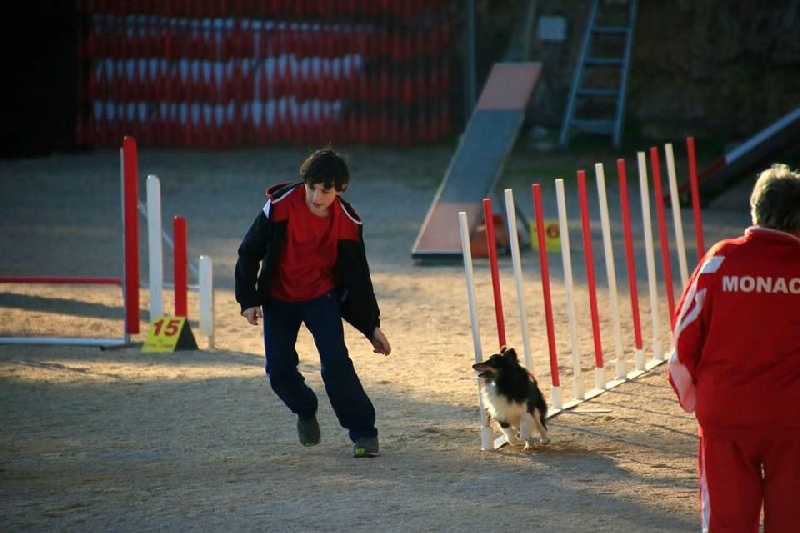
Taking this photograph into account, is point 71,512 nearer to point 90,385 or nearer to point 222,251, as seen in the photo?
point 90,385

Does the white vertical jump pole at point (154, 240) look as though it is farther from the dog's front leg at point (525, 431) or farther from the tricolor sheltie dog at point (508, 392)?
the dog's front leg at point (525, 431)

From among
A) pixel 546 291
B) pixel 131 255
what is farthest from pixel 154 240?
pixel 546 291

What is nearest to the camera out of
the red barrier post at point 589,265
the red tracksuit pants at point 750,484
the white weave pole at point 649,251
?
the red tracksuit pants at point 750,484

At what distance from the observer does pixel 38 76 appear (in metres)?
23.1

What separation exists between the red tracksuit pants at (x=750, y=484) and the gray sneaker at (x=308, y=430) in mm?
3099

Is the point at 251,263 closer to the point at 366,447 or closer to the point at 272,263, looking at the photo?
the point at 272,263

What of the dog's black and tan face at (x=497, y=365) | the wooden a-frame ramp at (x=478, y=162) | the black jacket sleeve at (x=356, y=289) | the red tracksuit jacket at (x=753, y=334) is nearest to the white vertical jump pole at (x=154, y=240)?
the black jacket sleeve at (x=356, y=289)

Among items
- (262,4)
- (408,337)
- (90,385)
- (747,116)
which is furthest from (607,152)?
(90,385)

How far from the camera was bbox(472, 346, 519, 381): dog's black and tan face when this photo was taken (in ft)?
22.2

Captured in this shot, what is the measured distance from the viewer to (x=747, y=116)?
77.5ft

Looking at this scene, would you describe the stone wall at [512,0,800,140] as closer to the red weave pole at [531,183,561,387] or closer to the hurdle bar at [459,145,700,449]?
the hurdle bar at [459,145,700,449]

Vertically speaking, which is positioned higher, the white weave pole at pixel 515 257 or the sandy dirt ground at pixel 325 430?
the white weave pole at pixel 515 257

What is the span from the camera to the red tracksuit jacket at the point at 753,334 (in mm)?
4117

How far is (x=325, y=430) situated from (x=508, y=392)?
1.24 m
